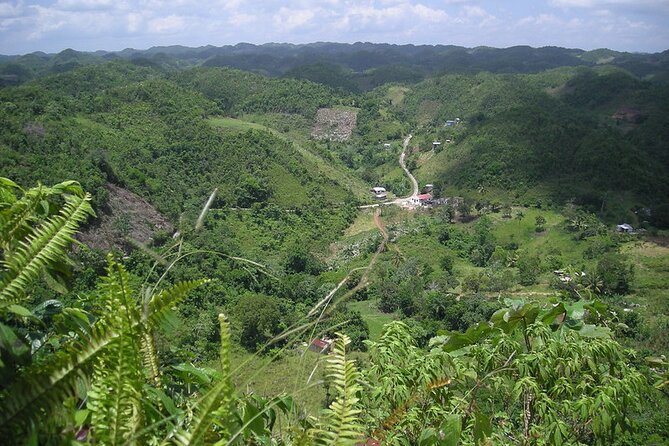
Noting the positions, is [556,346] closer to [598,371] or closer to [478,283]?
[598,371]

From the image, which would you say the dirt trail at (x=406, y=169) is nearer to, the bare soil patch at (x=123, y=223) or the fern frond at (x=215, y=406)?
the bare soil patch at (x=123, y=223)

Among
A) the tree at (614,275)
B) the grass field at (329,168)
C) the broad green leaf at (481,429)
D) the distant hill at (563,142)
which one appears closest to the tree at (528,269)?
the tree at (614,275)

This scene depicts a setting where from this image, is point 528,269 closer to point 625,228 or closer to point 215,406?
point 625,228

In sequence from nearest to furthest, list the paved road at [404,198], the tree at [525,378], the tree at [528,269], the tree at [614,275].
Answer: the tree at [525,378]
the tree at [614,275]
the tree at [528,269]
the paved road at [404,198]

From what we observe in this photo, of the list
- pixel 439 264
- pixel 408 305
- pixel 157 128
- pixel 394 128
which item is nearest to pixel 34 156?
pixel 157 128

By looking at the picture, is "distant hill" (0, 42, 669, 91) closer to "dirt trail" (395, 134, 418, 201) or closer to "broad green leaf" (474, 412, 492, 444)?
"dirt trail" (395, 134, 418, 201)

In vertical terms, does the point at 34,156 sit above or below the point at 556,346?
below

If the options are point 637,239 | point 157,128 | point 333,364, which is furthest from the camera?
point 157,128

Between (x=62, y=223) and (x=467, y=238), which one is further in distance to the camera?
(x=467, y=238)
